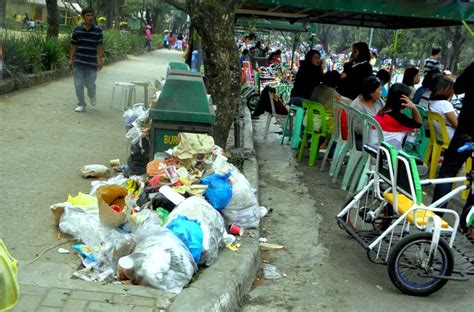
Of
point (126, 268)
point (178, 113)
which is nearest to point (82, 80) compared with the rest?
point (178, 113)

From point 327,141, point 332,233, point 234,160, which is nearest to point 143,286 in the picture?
point 332,233

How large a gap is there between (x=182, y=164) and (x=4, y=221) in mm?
1550

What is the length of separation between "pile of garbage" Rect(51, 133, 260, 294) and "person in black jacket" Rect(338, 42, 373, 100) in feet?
14.9

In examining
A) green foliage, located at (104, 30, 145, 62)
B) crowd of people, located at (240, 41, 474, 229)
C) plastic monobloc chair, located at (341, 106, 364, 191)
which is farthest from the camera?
green foliage, located at (104, 30, 145, 62)

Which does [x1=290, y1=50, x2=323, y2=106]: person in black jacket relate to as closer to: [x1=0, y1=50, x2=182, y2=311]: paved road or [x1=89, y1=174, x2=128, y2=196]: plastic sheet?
[x1=0, y1=50, x2=182, y2=311]: paved road

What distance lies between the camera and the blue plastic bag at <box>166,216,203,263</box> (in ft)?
12.4

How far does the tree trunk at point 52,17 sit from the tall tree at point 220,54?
11.5 m

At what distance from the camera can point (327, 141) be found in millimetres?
8406

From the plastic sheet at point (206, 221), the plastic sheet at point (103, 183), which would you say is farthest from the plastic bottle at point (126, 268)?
the plastic sheet at point (103, 183)

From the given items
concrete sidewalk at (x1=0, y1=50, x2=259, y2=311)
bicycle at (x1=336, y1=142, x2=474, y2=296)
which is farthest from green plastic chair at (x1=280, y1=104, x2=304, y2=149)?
bicycle at (x1=336, y1=142, x2=474, y2=296)

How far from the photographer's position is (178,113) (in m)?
5.17

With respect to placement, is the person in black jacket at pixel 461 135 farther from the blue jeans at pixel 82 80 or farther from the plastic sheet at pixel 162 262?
the blue jeans at pixel 82 80

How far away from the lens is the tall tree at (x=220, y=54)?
6.16m

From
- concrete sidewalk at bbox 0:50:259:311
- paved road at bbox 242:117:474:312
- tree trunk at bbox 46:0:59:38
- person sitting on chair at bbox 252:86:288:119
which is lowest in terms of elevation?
paved road at bbox 242:117:474:312
